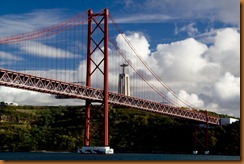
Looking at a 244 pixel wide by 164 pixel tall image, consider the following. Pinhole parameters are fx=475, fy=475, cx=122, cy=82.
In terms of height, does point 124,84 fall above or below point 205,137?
above

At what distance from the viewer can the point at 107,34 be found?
221 ft

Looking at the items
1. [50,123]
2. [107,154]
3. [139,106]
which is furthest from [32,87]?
[50,123]

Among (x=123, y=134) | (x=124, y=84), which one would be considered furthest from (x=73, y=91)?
(x=124, y=84)

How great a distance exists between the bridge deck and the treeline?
788 cm

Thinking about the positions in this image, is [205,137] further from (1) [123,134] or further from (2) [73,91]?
(2) [73,91]

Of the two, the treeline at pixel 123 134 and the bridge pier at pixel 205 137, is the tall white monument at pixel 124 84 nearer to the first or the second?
the treeline at pixel 123 134

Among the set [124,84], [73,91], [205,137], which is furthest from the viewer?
[124,84]

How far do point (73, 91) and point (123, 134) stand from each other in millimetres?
41395

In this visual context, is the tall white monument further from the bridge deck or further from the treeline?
the bridge deck

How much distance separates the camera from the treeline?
303ft

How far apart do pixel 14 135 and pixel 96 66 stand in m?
49.7

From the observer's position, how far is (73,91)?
213 ft

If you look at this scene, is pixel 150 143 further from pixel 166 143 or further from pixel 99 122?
pixel 99 122

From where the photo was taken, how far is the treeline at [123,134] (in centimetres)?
9225
